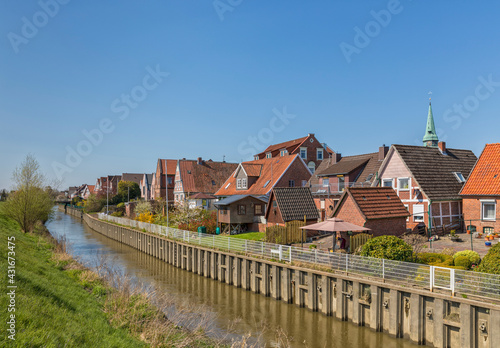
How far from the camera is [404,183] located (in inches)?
1250

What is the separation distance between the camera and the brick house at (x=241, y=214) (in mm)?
35719

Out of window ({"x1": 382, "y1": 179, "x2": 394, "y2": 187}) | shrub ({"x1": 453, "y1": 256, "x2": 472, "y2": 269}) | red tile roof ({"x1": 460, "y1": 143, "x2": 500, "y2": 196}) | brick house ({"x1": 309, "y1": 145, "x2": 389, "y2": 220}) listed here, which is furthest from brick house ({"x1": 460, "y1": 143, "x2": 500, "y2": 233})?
shrub ({"x1": 453, "y1": 256, "x2": 472, "y2": 269})

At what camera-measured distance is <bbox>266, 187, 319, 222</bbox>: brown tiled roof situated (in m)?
31.2

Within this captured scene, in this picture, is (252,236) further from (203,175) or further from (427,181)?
(203,175)

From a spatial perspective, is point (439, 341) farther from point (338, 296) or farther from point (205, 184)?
point (205, 184)

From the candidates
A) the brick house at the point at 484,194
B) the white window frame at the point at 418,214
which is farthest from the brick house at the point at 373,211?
the brick house at the point at 484,194

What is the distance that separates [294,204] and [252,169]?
16.6 meters

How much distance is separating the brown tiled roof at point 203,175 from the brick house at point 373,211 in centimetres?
3870

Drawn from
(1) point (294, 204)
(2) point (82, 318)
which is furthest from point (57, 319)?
(1) point (294, 204)

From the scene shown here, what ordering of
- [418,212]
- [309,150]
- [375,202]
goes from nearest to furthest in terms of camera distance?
[375,202] < [418,212] < [309,150]

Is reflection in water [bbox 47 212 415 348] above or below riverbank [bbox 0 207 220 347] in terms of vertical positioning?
below

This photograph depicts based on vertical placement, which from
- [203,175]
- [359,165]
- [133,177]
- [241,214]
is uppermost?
[359,165]

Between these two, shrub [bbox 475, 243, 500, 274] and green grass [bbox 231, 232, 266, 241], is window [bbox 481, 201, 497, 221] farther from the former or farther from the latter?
green grass [bbox 231, 232, 266, 241]

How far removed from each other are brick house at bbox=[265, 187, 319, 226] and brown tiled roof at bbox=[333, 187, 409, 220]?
558 centimetres
